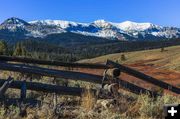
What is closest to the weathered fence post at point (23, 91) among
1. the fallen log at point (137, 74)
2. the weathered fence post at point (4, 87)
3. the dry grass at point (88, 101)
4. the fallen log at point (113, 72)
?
the weathered fence post at point (4, 87)

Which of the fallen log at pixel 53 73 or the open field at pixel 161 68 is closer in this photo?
the fallen log at pixel 53 73

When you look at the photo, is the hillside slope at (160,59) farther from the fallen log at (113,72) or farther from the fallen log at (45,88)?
the fallen log at (45,88)

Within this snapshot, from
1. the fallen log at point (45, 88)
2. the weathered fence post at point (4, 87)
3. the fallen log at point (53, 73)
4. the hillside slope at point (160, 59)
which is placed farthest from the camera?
the hillside slope at point (160, 59)

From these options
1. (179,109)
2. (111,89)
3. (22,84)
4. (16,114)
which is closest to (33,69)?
(22,84)

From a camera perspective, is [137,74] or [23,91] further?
[137,74]

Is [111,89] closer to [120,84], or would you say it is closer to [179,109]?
[120,84]

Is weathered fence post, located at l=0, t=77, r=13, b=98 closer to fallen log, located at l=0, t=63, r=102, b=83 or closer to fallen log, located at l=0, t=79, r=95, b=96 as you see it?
fallen log, located at l=0, t=79, r=95, b=96

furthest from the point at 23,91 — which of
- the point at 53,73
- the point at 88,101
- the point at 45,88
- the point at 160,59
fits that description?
the point at 160,59

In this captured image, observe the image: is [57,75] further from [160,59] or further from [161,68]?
[160,59]

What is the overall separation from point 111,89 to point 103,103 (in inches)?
31.3

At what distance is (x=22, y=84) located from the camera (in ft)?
33.7

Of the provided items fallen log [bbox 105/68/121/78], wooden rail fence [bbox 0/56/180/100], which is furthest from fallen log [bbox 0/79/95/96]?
fallen log [bbox 105/68/121/78]

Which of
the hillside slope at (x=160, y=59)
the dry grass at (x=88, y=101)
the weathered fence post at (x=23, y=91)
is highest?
the weathered fence post at (x=23, y=91)

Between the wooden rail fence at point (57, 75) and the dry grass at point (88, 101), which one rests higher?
the wooden rail fence at point (57, 75)
